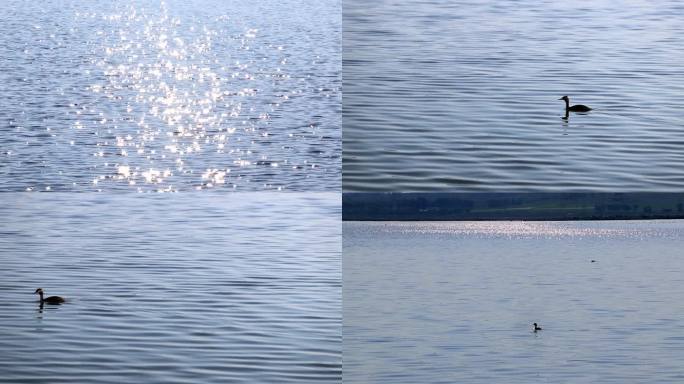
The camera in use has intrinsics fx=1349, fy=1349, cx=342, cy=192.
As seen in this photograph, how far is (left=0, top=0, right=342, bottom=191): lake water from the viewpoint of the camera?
1476 centimetres

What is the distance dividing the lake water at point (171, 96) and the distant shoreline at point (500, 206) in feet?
8.36

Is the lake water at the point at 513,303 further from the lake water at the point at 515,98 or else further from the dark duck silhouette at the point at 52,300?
the dark duck silhouette at the point at 52,300

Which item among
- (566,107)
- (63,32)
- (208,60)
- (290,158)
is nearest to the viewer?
(566,107)

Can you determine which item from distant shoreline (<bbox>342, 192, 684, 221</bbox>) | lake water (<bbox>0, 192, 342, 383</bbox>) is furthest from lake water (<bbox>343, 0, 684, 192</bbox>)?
lake water (<bbox>0, 192, 342, 383</bbox>)

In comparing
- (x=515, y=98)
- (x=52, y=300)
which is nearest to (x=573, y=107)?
(x=515, y=98)

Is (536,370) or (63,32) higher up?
(63,32)

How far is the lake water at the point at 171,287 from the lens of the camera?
7.12 m

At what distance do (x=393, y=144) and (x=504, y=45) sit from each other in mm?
5349

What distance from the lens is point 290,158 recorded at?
584 inches

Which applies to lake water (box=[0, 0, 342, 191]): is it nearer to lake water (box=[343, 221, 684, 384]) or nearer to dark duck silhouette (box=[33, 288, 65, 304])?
lake water (box=[343, 221, 684, 384])

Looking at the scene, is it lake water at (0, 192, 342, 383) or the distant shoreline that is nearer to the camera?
lake water at (0, 192, 342, 383)

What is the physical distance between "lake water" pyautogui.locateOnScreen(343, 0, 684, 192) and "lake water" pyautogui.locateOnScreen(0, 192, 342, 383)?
98cm

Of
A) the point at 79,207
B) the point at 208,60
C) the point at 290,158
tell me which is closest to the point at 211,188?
the point at 290,158

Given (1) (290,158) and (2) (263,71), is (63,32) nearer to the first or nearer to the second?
(2) (263,71)
